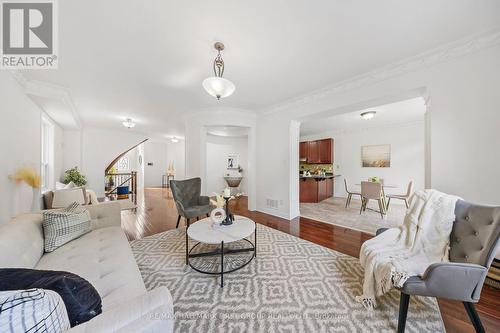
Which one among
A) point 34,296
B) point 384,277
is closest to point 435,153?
point 384,277

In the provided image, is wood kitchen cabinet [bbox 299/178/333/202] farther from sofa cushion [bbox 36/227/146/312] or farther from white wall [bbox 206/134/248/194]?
sofa cushion [bbox 36/227/146/312]

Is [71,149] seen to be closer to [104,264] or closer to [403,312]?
[104,264]

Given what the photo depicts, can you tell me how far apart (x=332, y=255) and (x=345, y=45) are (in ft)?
8.38

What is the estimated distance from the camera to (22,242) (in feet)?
4.33

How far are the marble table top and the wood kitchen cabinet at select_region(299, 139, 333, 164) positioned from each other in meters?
5.28

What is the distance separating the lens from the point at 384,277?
136 centimetres

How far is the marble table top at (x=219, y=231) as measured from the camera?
5.90 feet

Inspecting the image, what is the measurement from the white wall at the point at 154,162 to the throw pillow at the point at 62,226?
8.38 metres

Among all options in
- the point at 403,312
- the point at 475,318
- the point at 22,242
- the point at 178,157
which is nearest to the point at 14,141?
the point at 22,242

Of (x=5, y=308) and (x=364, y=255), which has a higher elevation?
(x=5, y=308)

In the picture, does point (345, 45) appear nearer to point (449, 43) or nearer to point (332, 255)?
point (449, 43)

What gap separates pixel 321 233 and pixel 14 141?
4616 millimetres

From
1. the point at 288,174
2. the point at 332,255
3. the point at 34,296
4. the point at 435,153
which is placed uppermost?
the point at 435,153

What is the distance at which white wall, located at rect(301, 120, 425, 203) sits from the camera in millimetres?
5090
